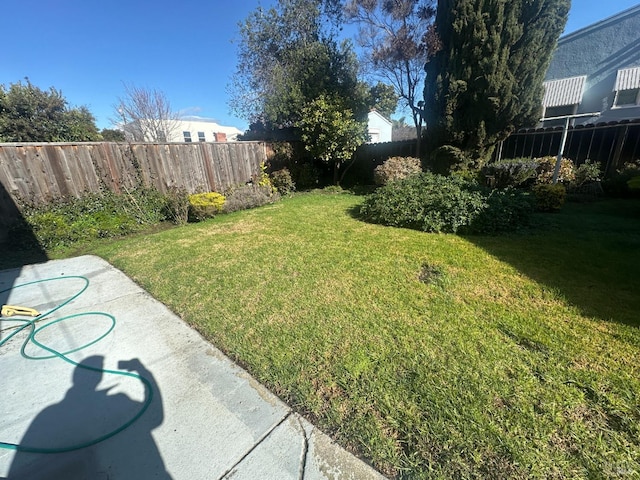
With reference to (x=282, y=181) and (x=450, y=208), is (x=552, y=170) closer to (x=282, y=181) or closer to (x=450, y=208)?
(x=450, y=208)

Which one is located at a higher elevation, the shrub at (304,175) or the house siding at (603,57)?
the house siding at (603,57)

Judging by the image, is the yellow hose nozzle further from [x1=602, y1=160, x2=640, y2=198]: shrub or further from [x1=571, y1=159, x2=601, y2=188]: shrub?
[x1=602, y1=160, x2=640, y2=198]: shrub

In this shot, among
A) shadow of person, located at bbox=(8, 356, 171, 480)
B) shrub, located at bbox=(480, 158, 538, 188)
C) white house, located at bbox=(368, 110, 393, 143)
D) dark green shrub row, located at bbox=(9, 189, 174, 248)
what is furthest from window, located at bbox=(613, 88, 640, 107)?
shadow of person, located at bbox=(8, 356, 171, 480)

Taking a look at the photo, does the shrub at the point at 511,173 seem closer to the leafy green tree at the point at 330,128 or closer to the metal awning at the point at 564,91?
the leafy green tree at the point at 330,128

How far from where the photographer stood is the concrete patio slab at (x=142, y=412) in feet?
4.92

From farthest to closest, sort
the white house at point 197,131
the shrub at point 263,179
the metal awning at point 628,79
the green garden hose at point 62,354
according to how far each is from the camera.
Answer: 1. the white house at point 197,131
2. the metal awning at point 628,79
3. the shrub at point 263,179
4. the green garden hose at point 62,354

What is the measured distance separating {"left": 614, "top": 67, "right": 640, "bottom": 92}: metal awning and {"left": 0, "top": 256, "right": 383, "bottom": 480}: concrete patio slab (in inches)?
701

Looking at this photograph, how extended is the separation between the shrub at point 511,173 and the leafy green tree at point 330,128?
183 inches

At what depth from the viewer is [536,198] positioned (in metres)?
6.20

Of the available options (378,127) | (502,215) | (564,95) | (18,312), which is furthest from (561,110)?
(18,312)

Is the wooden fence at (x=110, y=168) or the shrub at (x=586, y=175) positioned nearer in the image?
the wooden fence at (x=110, y=168)

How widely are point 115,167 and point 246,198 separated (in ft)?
11.2

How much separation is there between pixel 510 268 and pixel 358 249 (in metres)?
2.13

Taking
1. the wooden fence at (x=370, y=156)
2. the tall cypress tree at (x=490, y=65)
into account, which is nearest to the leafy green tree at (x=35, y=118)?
the wooden fence at (x=370, y=156)
